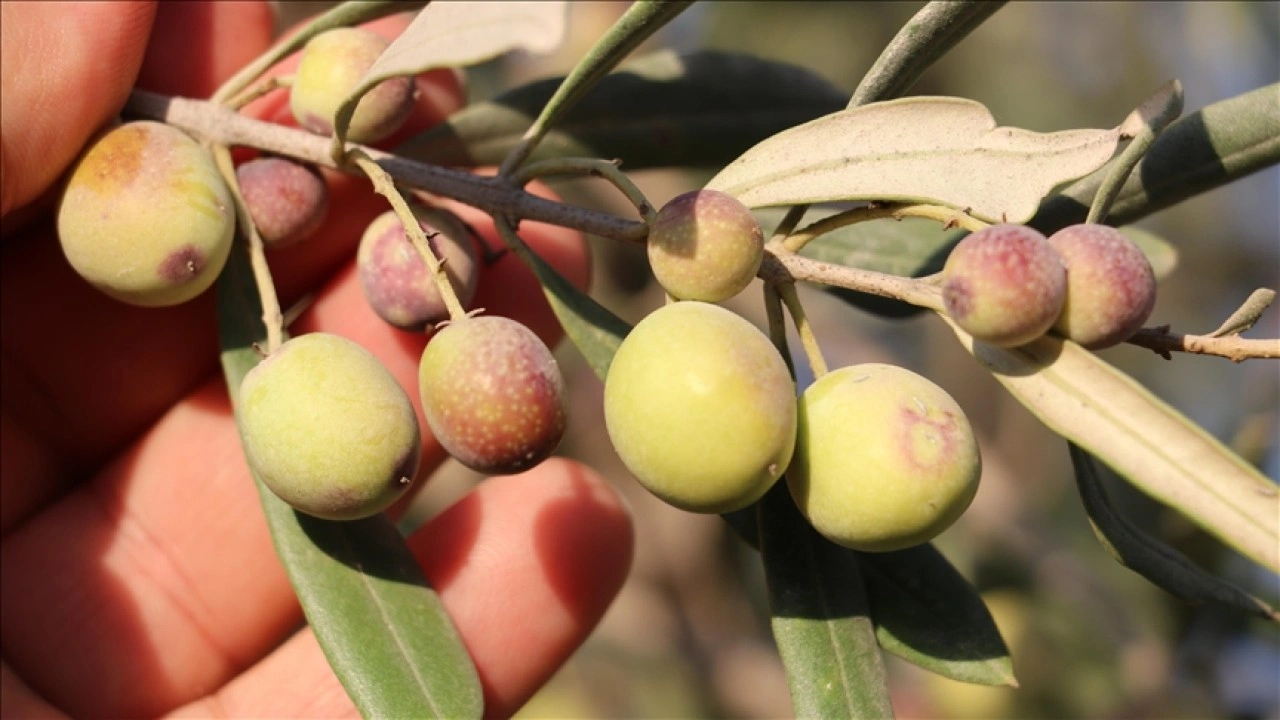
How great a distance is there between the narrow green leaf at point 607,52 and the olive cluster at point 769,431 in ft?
0.84

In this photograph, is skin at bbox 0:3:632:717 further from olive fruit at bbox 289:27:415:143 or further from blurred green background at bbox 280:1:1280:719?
blurred green background at bbox 280:1:1280:719

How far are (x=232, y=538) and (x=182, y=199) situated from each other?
3.24ft

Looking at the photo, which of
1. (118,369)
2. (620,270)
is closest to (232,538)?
(118,369)

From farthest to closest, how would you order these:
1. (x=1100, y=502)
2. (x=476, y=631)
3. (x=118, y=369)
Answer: (x=118, y=369)
(x=476, y=631)
(x=1100, y=502)

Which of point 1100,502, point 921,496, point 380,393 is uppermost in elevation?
point 380,393

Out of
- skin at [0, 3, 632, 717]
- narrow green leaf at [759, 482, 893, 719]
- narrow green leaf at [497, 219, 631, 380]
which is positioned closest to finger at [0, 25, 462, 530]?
skin at [0, 3, 632, 717]

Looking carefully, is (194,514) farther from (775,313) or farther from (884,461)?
(884,461)

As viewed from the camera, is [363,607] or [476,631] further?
[476,631]

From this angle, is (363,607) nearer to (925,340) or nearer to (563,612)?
(563,612)

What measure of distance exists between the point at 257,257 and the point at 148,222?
0.15 metres

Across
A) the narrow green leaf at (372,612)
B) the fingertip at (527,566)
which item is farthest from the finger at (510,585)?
the narrow green leaf at (372,612)

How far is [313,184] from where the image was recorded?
1.62m

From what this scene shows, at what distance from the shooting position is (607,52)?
50.4 inches

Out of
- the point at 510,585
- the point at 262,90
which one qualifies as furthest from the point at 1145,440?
the point at 262,90
